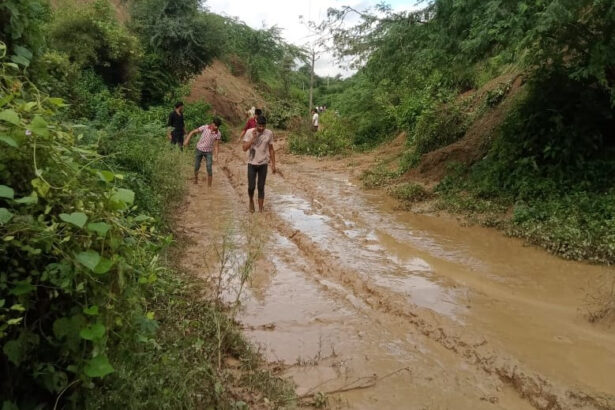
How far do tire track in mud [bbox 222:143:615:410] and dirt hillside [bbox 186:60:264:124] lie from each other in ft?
67.7

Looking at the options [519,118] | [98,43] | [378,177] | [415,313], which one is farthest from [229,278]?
[98,43]

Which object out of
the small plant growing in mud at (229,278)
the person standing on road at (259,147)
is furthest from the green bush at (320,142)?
the small plant growing in mud at (229,278)

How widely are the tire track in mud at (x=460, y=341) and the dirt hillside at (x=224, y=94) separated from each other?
20.6m

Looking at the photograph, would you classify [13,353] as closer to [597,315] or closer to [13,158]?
[13,158]

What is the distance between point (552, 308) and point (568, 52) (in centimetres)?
586

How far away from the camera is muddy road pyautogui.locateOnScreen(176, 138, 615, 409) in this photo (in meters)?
3.82

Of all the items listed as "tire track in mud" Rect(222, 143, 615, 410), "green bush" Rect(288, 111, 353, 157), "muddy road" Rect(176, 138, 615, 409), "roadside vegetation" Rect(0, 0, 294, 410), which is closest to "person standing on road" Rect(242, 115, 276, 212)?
"muddy road" Rect(176, 138, 615, 409)

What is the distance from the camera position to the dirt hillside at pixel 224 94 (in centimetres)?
2769

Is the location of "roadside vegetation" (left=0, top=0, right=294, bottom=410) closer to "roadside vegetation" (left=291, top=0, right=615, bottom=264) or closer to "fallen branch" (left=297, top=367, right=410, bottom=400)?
"fallen branch" (left=297, top=367, right=410, bottom=400)

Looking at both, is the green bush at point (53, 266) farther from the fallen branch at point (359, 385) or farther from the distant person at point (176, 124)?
the distant person at point (176, 124)

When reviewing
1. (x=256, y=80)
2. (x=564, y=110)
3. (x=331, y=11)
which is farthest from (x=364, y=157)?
(x=256, y=80)

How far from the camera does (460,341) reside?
4523 mm

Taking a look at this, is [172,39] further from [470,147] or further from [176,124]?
[470,147]

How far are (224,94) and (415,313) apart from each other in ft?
87.6
